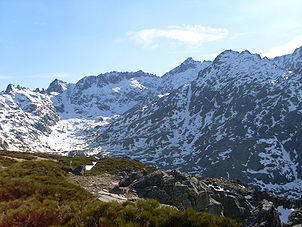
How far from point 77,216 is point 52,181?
9.27 m

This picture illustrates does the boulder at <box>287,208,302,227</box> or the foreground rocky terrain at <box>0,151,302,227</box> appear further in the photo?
the foreground rocky terrain at <box>0,151,302,227</box>

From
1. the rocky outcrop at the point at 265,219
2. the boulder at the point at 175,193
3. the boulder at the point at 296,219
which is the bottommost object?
the boulder at the point at 175,193

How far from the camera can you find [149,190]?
1073 inches

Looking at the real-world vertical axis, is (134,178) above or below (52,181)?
below

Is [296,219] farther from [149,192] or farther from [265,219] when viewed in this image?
[149,192]

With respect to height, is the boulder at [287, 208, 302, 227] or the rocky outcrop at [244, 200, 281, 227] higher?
the rocky outcrop at [244, 200, 281, 227]

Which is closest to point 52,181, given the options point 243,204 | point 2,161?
point 2,161

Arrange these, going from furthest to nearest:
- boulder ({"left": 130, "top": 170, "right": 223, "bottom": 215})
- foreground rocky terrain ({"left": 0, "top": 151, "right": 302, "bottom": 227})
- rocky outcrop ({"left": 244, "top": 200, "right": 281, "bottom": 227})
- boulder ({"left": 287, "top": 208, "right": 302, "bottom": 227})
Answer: boulder ({"left": 130, "top": 170, "right": 223, "bottom": 215}) < foreground rocky terrain ({"left": 0, "top": 151, "right": 302, "bottom": 227}) < boulder ({"left": 287, "top": 208, "right": 302, "bottom": 227}) < rocky outcrop ({"left": 244, "top": 200, "right": 281, "bottom": 227})

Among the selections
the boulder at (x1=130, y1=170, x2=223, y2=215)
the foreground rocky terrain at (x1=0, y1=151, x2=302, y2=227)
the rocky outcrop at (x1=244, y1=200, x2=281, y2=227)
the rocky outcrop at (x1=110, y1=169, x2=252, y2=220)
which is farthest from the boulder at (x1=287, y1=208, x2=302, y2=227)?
the boulder at (x1=130, y1=170, x2=223, y2=215)

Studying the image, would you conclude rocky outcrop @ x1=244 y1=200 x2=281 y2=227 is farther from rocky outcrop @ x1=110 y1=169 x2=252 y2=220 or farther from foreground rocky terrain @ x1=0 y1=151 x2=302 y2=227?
rocky outcrop @ x1=110 y1=169 x2=252 y2=220

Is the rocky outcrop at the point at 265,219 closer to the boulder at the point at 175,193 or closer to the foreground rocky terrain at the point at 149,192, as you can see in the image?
the foreground rocky terrain at the point at 149,192

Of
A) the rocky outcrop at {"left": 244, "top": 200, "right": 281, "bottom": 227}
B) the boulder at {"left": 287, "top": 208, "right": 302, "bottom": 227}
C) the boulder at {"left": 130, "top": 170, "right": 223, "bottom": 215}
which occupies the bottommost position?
the boulder at {"left": 130, "top": 170, "right": 223, "bottom": 215}

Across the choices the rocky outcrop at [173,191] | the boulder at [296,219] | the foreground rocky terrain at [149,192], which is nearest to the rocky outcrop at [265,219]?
the foreground rocky terrain at [149,192]

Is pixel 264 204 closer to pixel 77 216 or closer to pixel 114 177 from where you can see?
pixel 77 216
